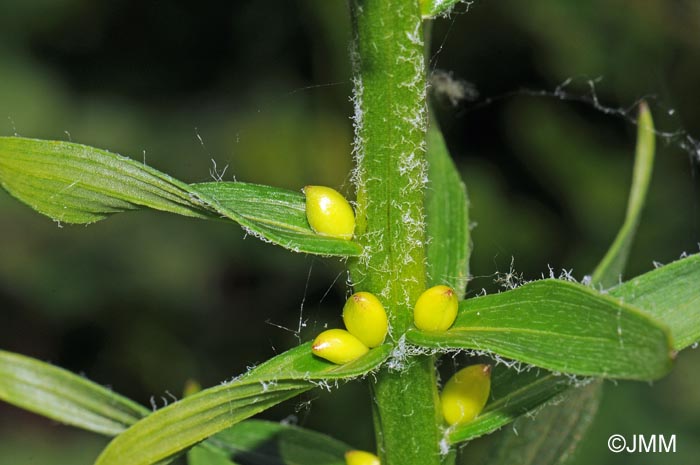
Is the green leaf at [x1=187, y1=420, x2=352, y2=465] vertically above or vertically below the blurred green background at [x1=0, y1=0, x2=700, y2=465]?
below

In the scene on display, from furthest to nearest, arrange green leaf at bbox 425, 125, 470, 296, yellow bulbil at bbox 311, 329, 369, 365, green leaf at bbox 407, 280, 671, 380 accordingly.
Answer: green leaf at bbox 425, 125, 470, 296 < yellow bulbil at bbox 311, 329, 369, 365 < green leaf at bbox 407, 280, 671, 380

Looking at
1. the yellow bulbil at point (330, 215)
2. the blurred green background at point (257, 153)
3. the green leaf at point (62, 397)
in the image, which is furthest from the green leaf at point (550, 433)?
the blurred green background at point (257, 153)

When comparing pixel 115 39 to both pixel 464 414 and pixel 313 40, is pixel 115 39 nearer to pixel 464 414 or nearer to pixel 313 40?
pixel 313 40

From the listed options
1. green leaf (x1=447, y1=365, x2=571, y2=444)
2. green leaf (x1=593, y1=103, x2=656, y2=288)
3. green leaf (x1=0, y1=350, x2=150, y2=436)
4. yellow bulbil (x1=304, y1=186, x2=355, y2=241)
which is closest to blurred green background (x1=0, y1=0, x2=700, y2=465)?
green leaf (x1=593, y1=103, x2=656, y2=288)

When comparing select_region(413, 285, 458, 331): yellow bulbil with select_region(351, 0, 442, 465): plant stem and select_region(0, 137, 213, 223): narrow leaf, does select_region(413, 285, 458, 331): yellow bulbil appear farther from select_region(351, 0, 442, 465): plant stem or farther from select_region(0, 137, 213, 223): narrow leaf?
select_region(0, 137, 213, 223): narrow leaf

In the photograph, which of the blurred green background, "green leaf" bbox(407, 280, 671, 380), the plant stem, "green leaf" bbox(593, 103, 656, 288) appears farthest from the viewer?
the blurred green background

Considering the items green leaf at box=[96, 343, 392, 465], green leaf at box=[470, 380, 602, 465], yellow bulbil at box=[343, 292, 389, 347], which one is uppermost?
green leaf at box=[470, 380, 602, 465]

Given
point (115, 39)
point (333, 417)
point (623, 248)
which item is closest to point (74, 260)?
point (115, 39)
